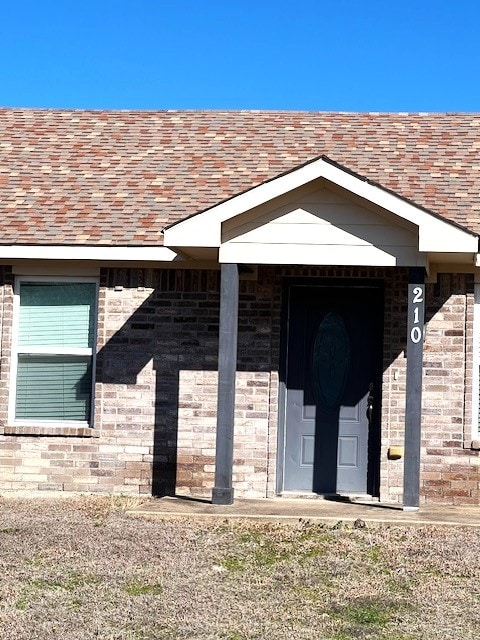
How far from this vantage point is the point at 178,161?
13.3 meters

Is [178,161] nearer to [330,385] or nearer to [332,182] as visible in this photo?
[330,385]

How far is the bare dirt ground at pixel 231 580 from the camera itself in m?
6.21

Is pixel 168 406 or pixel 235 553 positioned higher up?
pixel 168 406

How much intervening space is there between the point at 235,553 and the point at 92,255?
4301 millimetres

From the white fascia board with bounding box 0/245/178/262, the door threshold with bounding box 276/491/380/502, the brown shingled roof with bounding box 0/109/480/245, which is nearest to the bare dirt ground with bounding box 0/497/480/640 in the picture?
the door threshold with bounding box 276/491/380/502

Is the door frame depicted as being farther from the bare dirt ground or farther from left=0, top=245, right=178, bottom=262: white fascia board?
the bare dirt ground

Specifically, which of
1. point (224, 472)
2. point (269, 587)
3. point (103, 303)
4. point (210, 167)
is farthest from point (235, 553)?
point (210, 167)

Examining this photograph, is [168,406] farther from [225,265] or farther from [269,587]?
[269,587]

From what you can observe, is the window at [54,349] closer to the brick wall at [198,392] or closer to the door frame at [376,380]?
the brick wall at [198,392]

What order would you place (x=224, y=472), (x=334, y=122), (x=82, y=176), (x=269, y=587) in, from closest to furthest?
(x=269, y=587) < (x=224, y=472) < (x=82, y=176) < (x=334, y=122)

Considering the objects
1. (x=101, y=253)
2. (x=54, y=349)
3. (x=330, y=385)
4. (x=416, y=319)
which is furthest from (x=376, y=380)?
(x=54, y=349)

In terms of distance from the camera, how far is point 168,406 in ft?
37.4

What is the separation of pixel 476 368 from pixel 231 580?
4.92m

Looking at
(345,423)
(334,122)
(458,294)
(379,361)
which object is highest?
(334,122)
